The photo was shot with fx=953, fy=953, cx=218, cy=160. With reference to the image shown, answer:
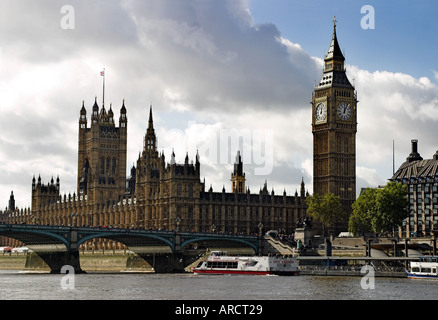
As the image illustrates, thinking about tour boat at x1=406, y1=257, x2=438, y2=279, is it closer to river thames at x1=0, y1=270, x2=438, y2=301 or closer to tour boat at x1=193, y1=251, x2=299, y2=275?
river thames at x1=0, y1=270, x2=438, y2=301

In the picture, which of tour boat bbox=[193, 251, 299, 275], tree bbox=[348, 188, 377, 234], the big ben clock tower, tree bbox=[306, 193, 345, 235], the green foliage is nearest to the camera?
tour boat bbox=[193, 251, 299, 275]

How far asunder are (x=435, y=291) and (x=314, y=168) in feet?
349

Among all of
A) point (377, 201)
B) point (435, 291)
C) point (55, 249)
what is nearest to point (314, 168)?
point (377, 201)

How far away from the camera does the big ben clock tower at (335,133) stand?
185750 mm

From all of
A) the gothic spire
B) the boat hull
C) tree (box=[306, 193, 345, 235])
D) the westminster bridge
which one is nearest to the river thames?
the boat hull

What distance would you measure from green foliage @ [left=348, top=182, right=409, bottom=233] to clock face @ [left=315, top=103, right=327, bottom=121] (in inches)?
1368

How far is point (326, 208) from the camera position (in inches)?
6658

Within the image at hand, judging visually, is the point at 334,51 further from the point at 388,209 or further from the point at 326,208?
the point at 388,209

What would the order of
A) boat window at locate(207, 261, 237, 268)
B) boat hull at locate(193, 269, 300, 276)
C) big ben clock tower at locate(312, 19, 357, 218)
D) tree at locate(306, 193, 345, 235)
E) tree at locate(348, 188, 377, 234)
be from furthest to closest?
big ben clock tower at locate(312, 19, 357, 218)
tree at locate(306, 193, 345, 235)
tree at locate(348, 188, 377, 234)
boat window at locate(207, 261, 237, 268)
boat hull at locate(193, 269, 300, 276)

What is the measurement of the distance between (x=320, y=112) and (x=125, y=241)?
5962cm

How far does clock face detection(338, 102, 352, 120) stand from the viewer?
614ft

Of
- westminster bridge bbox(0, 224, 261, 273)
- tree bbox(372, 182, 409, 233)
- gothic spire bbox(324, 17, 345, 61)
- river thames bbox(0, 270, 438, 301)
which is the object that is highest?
gothic spire bbox(324, 17, 345, 61)

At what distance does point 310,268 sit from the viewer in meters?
121

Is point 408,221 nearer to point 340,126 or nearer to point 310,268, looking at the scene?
point 340,126
